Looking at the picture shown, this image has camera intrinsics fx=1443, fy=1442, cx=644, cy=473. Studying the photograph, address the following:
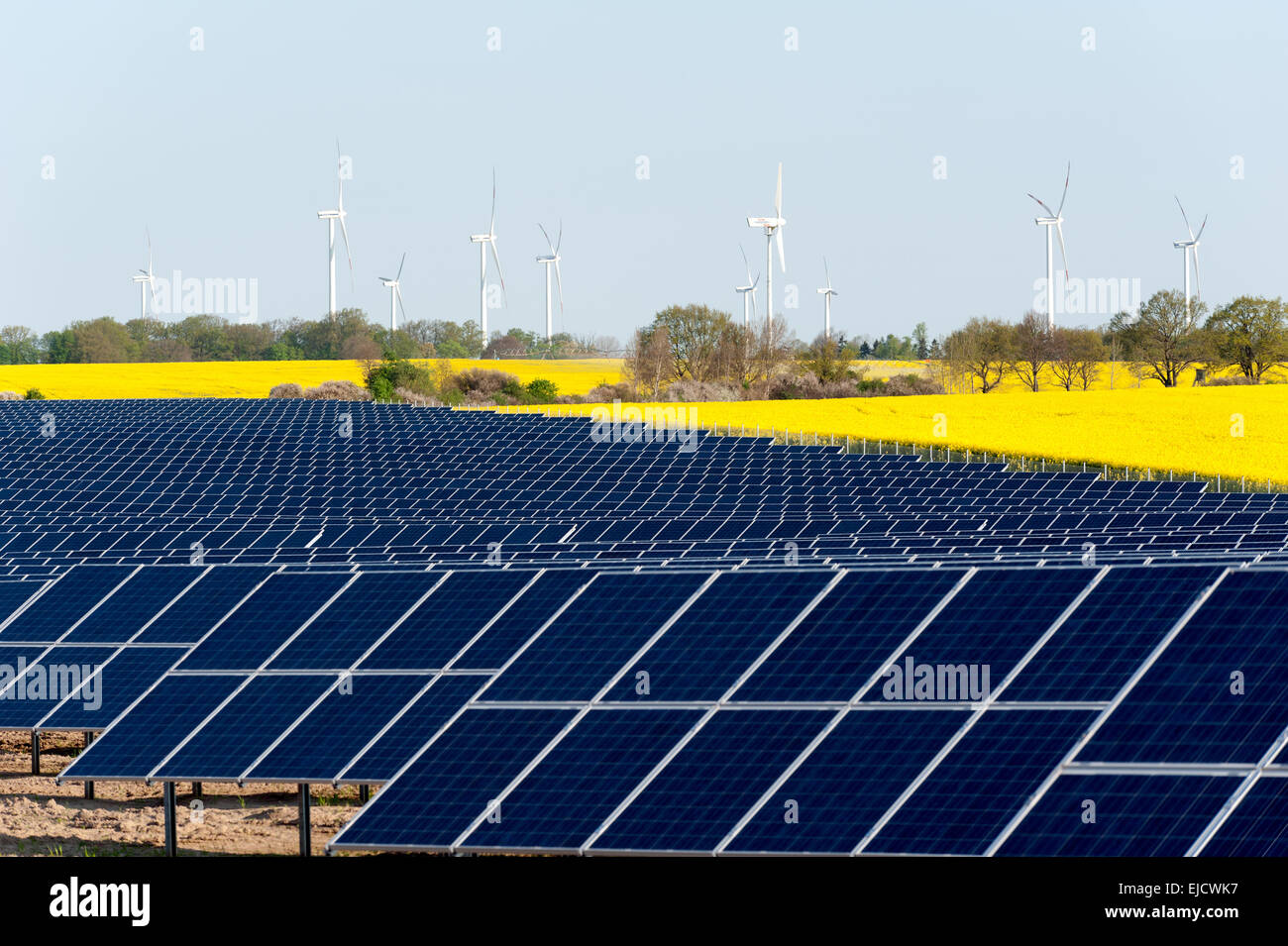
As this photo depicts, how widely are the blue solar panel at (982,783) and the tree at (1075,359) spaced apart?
141m

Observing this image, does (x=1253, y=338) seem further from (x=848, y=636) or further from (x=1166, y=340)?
(x=848, y=636)

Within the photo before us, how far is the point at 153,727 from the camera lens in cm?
2212

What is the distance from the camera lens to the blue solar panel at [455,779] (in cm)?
1728

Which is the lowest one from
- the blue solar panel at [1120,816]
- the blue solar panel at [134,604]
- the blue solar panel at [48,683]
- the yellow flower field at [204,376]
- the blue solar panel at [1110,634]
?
the blue solar panel at [48,683]

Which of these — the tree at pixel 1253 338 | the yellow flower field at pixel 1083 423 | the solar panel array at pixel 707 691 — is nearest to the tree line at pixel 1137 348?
the tree at pixel 1253 338

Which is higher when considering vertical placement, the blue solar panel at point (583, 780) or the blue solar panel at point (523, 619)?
the blue solar panel at point (523, 619)

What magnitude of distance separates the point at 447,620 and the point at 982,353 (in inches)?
5513

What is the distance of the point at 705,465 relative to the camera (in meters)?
67.8

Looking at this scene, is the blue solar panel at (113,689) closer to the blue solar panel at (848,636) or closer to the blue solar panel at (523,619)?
the blue solar panel at (523,619)

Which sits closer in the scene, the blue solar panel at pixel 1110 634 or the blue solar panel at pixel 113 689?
the blue solar panel at pixel 1110 634

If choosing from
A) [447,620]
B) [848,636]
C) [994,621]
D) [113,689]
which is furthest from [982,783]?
[113,689]
